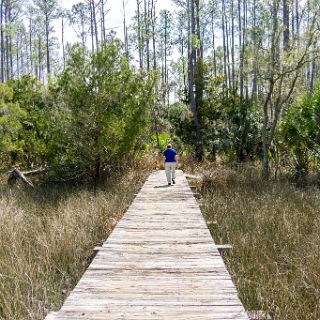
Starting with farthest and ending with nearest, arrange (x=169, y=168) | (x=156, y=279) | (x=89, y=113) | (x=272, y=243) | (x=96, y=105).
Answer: (x=96, y=105)
(x=89, y=113)
(x=169, y=168)
(x=272, y=243)
(x=156, y=279)

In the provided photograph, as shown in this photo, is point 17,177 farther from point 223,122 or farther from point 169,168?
point 223,122

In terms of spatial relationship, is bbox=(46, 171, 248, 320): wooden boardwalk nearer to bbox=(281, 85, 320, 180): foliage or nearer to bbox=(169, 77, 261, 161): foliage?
bbox=(281, 85, 320, 180): foliage

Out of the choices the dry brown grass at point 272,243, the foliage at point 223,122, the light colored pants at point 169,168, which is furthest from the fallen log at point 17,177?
the foliage at point 223,122

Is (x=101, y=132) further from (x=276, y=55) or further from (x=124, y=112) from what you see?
(x=276, y=55)

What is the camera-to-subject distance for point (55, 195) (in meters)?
11.1

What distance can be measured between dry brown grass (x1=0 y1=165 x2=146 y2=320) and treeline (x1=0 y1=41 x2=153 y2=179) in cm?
225

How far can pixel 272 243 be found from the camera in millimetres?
6316

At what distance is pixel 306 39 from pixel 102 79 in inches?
248

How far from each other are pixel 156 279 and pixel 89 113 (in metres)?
8.72

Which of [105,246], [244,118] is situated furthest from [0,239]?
[244,118]

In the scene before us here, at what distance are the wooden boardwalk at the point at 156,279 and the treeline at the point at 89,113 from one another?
19.6ft

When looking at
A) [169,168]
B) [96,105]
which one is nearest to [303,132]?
[169,168]

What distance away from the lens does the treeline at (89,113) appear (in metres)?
12.1

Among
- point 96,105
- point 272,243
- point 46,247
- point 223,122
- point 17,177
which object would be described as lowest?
point 272,243
